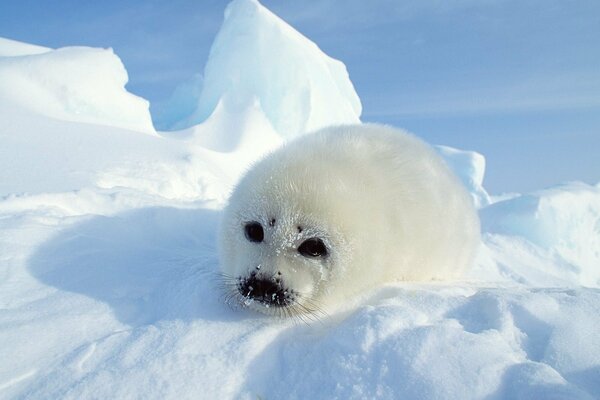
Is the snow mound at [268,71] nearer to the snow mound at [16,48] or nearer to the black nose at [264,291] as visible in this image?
the snow mound at [16,48]

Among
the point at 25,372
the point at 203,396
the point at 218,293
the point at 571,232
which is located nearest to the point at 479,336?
the point at 203,396

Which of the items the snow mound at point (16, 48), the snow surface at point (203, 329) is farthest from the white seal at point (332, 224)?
the snow mound at point (16, 48)

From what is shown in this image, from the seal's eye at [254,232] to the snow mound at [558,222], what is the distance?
6963mm

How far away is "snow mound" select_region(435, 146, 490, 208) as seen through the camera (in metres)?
14.2

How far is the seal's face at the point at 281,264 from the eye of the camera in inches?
76.6

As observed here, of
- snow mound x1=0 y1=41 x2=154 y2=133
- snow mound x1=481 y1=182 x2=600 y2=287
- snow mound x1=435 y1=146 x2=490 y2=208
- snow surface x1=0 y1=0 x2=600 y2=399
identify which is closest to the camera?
snow surface x1=0 y1=0 x2=600 y2=399

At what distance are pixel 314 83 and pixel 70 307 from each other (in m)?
10.7

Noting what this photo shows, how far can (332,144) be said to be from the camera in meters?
2.61

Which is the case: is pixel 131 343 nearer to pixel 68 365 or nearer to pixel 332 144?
pixel 68 365

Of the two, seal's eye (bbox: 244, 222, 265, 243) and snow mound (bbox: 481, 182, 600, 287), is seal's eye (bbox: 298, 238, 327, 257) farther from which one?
snow mound (bbox: 481, 182, 600, 287)

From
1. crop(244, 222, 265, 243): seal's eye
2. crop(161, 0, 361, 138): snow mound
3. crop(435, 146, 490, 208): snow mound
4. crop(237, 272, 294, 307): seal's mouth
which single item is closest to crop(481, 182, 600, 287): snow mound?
crop(435, 146, 490, 208): snow mound

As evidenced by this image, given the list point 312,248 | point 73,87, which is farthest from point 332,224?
point 73,87

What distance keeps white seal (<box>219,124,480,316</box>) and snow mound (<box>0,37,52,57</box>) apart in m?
7.65

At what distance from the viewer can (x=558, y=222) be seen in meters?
8.62
